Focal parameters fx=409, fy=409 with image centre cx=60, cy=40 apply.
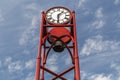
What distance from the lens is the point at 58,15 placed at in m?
30.0

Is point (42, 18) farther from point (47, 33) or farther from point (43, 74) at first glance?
point (43, 74)

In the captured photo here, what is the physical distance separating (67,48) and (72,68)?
6.15 feet

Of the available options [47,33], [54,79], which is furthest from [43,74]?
[47,33]

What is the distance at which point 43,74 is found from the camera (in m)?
29.3

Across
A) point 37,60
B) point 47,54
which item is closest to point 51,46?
point 47,54

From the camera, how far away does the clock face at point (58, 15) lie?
98.2 ft

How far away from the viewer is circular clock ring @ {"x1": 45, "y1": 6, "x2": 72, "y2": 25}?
29.9 metres

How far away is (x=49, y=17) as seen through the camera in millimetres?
30172

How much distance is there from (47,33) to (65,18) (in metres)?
1.73

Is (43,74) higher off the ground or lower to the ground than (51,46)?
lower

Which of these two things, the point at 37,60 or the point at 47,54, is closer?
the point at 37,60

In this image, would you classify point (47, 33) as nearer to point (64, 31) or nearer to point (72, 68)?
point (64, 31)

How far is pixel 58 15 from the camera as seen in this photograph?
30.0 metres

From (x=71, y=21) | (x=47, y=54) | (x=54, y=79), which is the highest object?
(x=71, y=21)
